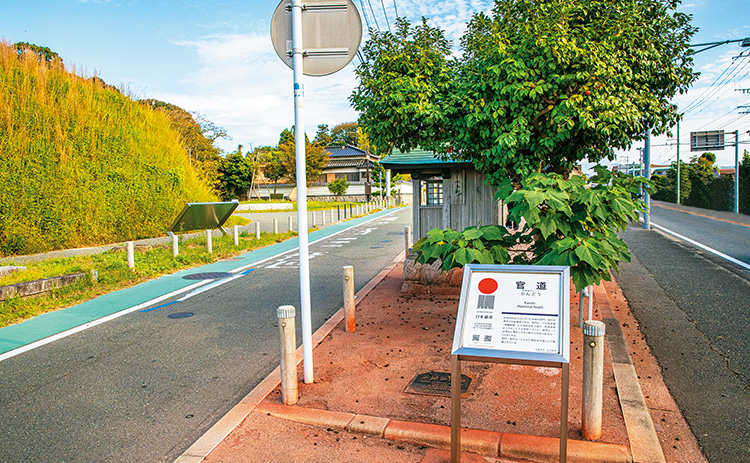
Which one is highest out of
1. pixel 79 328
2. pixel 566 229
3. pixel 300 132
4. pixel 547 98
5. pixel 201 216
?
pixel 547 98

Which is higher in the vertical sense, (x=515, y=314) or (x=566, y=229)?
(x=566, y=229)

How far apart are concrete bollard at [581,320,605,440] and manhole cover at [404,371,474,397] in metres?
1.18

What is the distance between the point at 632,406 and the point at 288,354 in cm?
314

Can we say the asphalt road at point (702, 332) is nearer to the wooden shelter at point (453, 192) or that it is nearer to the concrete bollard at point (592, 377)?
the concrete bollard at point (592, 377)

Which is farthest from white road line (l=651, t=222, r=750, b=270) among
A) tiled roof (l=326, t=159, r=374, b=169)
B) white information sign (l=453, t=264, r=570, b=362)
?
tiled roof (l=326, t=159, r=374, b=169)

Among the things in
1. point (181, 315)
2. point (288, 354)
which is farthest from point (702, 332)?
point (181, 315)

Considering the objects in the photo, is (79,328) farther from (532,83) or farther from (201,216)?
(201,216)

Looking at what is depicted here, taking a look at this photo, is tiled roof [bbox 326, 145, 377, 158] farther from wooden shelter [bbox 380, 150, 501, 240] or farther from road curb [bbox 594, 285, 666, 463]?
road curb [bbox 594, 285, 666, 463]

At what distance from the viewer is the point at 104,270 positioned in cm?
1110

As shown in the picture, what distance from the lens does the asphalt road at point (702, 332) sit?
4258 mm

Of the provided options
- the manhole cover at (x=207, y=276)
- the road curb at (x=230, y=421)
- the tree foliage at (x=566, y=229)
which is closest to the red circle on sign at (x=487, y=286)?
the tree foliage at (x=566, y=229)

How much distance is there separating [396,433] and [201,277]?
341 inches

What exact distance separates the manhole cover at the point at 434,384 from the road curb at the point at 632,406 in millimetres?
1415

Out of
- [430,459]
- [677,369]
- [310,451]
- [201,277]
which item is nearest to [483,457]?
[430,459]
